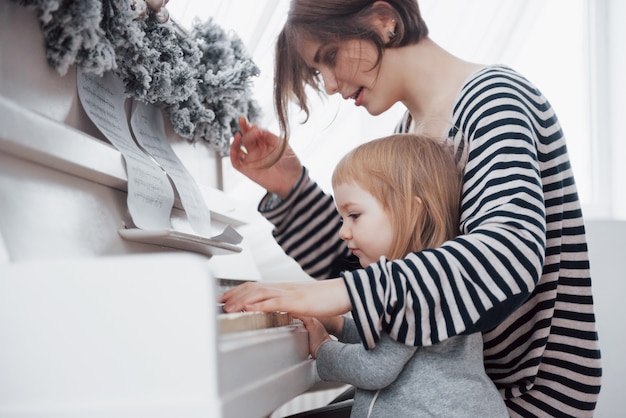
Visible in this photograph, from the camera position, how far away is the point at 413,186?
1.02 meters

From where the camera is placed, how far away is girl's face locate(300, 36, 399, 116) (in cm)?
126

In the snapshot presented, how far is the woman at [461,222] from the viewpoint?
0.84 m

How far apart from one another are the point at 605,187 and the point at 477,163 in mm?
1628

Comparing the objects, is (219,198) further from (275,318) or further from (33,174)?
(33,174)

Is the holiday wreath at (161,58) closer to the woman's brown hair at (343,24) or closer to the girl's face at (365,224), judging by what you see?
the woman's brown hair at (343,24)

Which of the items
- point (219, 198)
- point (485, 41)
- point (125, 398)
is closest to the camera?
point (125, 398)

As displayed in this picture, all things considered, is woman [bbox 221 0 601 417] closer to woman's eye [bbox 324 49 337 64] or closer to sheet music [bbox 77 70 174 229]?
woman's eye [bbox 324 49 337 64]

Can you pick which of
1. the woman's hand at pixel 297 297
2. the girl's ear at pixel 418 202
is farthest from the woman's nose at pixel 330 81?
the woman's hand at pixel 297 297

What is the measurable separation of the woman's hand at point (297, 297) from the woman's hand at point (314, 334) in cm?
21

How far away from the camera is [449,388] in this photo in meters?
0.93

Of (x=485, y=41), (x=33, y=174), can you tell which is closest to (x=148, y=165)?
(x=33, y=174)

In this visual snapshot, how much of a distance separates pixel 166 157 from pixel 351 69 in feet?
1.25

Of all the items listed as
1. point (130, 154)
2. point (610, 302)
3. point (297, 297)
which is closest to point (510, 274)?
point (297, 297)

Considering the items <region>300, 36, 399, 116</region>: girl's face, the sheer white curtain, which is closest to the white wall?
the sheer white curtain
